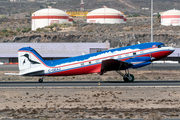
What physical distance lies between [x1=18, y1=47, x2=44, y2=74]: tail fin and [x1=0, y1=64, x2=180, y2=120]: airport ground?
23.3 feet

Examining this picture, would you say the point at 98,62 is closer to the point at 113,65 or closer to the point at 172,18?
the point at 113,65

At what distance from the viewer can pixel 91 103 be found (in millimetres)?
25969

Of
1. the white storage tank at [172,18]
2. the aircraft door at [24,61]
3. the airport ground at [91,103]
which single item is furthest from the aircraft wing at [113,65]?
the white storage tank at [172,18]

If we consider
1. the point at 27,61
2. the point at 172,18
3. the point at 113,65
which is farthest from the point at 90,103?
the point at 172,18

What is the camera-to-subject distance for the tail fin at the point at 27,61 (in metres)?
41.1

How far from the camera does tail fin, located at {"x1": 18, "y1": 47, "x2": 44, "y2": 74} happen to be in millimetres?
41094

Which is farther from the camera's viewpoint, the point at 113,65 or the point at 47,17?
the point at 47,17

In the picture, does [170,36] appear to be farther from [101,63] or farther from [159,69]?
[101,63]

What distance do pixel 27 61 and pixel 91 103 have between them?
17548mm

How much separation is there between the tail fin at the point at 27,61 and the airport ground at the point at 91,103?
7.11m

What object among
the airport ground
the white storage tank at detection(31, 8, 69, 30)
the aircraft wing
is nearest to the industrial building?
the white storage tank at detection(31, 8, 69, 30)

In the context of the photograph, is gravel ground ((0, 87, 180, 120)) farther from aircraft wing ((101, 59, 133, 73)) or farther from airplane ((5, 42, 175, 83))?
airplane ((5, 42, 175, 83))

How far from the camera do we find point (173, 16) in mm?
148125

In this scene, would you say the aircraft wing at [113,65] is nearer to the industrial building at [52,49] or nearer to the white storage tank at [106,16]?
the industrial building at [52,49]
